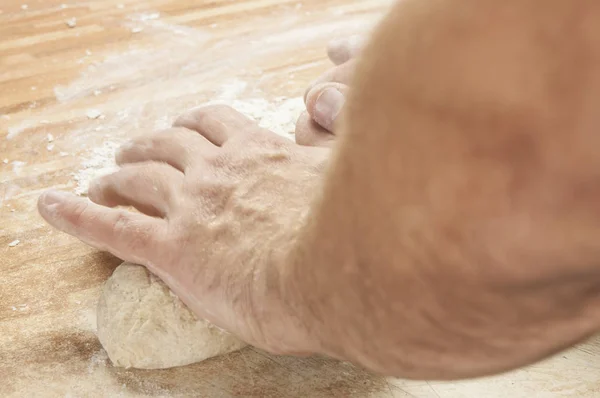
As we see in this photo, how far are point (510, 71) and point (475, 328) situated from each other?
23 centimetres

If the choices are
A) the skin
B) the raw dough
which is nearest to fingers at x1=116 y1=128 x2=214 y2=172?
the raw dough

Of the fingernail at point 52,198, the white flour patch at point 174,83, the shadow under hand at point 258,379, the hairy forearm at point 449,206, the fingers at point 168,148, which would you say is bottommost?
the shadow under hand at point 258,379

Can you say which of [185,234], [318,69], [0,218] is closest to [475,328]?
[185,234]

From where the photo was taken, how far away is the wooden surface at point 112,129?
846mm

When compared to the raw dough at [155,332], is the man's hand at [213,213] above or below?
above

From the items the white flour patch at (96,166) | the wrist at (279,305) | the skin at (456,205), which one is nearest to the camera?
the skin at (456,205)

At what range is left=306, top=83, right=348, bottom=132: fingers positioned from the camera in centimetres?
113

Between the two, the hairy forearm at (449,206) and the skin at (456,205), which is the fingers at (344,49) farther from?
the hairy forearm at (449,206)

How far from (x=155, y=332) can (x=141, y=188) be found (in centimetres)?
24

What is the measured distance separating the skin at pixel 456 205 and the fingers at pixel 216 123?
370 mm

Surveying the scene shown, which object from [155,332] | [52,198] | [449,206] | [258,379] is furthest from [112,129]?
[449,206]

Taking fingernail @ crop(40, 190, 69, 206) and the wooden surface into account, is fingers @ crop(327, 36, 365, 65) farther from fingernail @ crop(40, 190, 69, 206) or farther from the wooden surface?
fingernail @ crop(40, 190, 69, 206)

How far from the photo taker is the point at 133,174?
3.32 feet

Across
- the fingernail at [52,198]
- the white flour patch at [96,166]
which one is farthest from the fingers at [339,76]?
the fingernail at [52,198]
